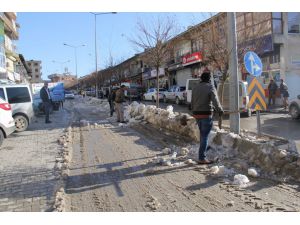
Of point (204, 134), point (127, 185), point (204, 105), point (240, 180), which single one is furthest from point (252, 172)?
point (127, 185)

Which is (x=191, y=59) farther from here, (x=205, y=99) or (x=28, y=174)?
(x=28, y=174)

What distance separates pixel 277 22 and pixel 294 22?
5.27 ft

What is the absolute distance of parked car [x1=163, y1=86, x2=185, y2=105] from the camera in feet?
89.6

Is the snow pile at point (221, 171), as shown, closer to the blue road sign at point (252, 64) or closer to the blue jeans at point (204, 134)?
the blue jeans at point (204, 134)

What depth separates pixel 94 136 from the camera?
10.7 meters

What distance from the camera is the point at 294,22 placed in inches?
952

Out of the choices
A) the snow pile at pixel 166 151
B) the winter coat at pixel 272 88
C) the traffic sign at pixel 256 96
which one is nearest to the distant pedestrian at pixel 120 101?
the snow pile at pixel 166 151

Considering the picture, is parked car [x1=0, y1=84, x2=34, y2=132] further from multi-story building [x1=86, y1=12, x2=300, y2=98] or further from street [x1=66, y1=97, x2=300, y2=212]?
multi-story building [x1=86, y1=12, x2=300, y2=98]

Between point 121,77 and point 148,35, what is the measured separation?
2879 centimetres

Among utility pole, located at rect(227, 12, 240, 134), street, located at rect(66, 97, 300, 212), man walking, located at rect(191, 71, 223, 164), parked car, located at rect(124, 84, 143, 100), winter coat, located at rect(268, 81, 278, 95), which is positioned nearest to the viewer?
street, located at rect(66, 97, 300, 212)

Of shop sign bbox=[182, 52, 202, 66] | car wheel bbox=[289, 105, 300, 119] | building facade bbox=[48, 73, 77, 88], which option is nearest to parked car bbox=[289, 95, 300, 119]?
car wheel bbox=[289, 105, 300, 119]

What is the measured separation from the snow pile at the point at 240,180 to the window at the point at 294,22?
21.4 m

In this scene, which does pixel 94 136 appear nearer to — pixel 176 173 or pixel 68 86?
pixel 176 173

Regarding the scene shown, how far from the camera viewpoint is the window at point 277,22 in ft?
76.3
